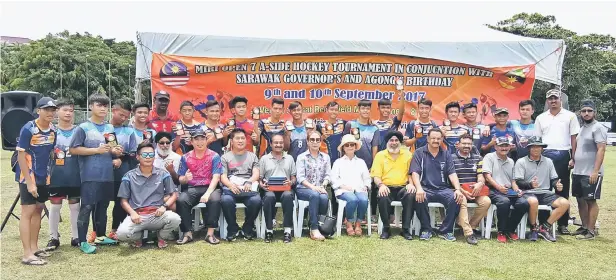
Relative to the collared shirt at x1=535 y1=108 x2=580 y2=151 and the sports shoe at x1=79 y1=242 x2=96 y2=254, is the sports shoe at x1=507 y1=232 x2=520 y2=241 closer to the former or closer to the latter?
the collared shirt at x1=535 y1=108 x2=580 y2=151

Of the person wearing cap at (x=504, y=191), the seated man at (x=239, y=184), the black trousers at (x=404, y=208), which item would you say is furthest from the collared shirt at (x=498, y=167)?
the seated man at (x=239, y=184)

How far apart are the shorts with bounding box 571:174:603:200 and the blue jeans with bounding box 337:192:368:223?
2489 millimetres

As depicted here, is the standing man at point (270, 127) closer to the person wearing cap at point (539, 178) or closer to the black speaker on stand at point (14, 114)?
the black speaker on stand at point (14, 114)

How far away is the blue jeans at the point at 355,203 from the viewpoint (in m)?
5.06

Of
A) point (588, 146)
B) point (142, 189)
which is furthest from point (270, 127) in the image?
point (588, 146)

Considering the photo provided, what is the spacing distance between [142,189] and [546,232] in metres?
4.42

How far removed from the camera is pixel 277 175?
506 cm

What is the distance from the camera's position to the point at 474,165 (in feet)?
17.0

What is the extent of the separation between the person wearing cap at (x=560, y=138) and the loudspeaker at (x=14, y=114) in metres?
6.18

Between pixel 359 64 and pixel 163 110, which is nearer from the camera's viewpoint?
pixel 163 110

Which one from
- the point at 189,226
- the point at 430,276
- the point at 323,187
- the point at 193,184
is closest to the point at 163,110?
the point at 193,184

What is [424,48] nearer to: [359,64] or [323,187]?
[359,64]

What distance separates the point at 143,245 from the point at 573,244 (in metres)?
4.59

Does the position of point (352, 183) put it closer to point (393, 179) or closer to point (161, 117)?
point (393, 179)
